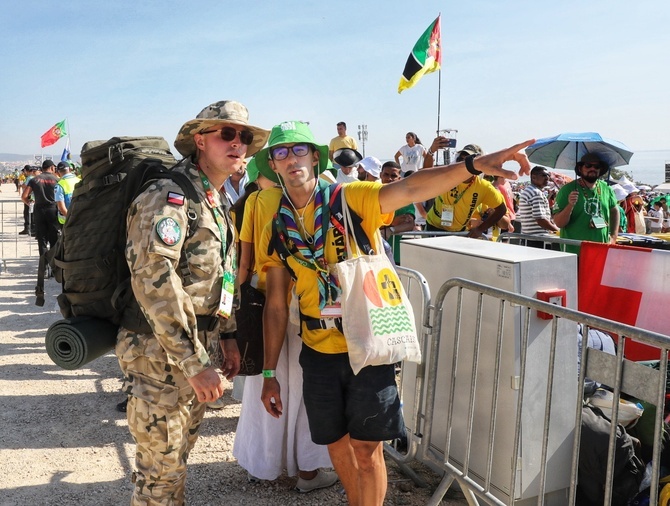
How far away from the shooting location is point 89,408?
4.98 meters

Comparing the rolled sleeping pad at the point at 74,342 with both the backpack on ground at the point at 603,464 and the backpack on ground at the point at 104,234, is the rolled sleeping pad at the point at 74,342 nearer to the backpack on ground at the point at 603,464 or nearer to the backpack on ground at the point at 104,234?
the backpack on ground at the point at 104,234

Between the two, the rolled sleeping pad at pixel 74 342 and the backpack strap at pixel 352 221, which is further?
the backpack strap at pixel 352 221

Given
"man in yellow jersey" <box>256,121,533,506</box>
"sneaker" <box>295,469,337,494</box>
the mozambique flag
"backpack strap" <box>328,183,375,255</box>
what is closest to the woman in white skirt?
"sneaker" <box>295,469,337,494</box>

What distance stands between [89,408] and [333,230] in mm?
3539

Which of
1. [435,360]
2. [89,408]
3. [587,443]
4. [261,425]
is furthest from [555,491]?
[89,408]

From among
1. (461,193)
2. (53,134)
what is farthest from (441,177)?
(53,134)

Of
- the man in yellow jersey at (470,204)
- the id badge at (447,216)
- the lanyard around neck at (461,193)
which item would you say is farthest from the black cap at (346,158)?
the lanyard around neck at (461,193)

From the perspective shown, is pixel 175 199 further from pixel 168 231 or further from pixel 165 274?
pixel 165 274

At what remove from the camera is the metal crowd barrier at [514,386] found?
2.24m

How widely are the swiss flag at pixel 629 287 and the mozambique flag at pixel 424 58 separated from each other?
482 centimetres

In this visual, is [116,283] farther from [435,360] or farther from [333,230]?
[435,360]

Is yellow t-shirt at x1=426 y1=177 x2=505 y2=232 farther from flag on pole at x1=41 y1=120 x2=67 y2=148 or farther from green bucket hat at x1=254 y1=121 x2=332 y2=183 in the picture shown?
flag on pole at x1=41 y1=120 x2=67 y2=148

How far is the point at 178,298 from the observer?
2195 mm

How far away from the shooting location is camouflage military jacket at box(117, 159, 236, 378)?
7.12 ft
